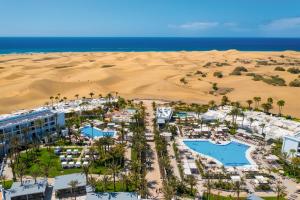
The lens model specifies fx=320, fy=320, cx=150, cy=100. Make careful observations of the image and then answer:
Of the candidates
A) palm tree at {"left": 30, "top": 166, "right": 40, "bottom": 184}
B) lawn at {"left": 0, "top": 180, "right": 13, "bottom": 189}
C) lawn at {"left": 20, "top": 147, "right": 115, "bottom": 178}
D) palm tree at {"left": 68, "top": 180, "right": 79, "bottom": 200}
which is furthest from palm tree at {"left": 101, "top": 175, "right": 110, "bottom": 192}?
lawn at {"left": 0, "top": 180, "right": 13, "bottom": 189}

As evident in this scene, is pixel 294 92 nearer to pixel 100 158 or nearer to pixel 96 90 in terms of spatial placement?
pixel 96 90

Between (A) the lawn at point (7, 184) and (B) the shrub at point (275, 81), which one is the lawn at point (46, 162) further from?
(B) the shrub at point (275, 81)

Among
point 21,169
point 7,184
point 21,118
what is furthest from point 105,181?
point 21,118

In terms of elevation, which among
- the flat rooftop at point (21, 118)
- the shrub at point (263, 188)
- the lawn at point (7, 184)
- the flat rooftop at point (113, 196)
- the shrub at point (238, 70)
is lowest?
the lawn at point (7, 184)

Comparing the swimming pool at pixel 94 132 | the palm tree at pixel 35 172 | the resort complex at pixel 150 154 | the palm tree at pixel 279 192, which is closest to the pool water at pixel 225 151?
the resort complex at pixel 150 154

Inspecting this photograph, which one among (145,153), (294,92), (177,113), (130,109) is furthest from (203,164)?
(294,92)
